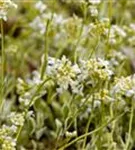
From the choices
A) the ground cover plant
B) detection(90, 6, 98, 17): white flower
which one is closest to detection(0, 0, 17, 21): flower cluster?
the ground cover plant

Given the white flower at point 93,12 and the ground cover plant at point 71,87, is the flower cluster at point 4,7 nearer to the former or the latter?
the ground cover plant at point 71,87

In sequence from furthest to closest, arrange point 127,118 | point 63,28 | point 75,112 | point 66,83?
1. point 63,28
2. point 127,118
3. point 75,112
4. point 66,83

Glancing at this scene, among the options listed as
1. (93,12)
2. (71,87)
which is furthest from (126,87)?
(93,12)

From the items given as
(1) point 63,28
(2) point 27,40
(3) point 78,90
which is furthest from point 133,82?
(2) point 27,40

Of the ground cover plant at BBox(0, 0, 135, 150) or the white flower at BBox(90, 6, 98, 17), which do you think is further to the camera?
the white flower at BBox(90, 6, 98, 17)

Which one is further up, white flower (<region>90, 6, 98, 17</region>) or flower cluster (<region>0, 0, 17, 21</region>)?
flower cluster (<region>0, 0, 17, 21</region>)

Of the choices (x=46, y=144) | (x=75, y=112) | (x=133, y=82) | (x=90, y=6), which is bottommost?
(x=46, y=144)

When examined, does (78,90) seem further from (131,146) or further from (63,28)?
(63,28)

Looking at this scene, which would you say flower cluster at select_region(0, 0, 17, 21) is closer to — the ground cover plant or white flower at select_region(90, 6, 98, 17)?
the ground cover plant

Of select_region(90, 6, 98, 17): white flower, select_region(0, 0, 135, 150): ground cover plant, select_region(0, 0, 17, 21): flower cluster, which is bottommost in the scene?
select_region(0, 0, 135, 150): ground cover plant
